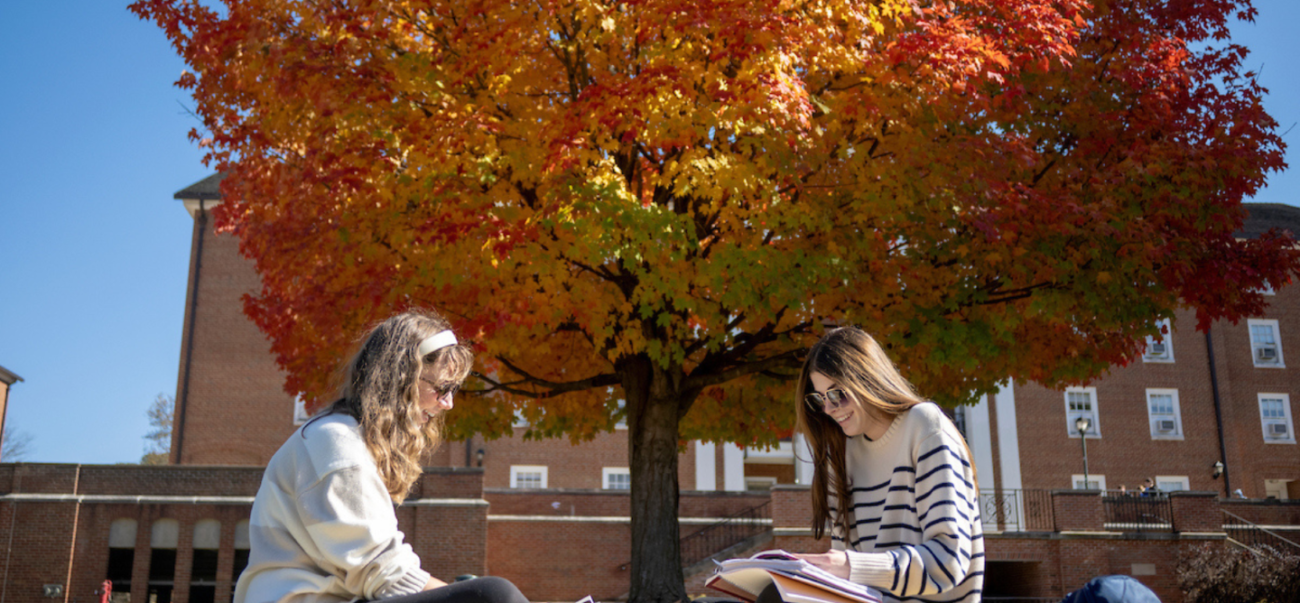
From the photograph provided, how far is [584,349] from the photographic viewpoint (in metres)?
13.2

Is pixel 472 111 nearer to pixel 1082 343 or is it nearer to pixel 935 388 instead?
pixel 935 388

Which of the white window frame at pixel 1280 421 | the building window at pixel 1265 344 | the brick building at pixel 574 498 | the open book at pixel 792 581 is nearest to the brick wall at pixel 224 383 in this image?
the brick building at pixel 574 498

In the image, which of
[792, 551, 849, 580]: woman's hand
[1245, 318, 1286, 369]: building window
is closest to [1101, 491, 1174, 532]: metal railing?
[1245, 318, 1286, 369]: building window

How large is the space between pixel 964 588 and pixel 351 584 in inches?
68.9

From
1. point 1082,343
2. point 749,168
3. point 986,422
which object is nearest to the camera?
point 749,168

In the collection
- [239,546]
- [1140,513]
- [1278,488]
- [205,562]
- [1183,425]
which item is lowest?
[205,562]

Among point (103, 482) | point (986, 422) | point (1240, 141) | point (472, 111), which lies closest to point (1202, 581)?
point (986, 422)

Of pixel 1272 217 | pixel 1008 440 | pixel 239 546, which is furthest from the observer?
pixel 1272 217

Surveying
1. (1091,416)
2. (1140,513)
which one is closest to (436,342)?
(1140,513)

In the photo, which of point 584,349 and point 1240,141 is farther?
point 584,349

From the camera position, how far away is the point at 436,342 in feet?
9.98

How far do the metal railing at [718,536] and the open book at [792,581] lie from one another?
73.3 ft

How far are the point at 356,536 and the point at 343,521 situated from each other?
54 mm

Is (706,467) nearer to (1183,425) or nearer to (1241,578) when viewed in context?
(1241,578)
